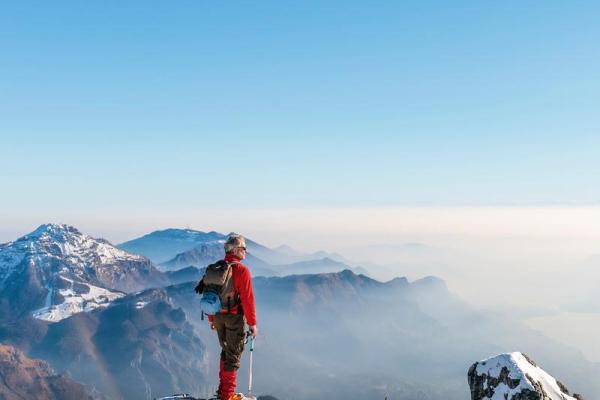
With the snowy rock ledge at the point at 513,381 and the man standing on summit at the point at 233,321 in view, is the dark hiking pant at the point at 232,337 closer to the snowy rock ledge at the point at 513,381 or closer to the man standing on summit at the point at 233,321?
the man standing on summit at the point at 233,321

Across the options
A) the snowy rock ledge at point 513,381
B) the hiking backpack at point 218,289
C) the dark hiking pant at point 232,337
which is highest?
the hiking backpack at point 218,289

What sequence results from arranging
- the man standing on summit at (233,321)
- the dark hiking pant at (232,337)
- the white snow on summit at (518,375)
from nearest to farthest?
1. the man standing on summit at (233,321)
2. the dark hiking pant at (232,337)
3. the white snow on summit at (518,375)

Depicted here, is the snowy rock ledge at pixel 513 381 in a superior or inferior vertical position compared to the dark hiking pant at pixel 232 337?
inferior

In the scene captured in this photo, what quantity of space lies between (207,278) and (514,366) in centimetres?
1298

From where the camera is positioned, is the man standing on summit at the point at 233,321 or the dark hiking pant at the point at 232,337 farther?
the dark hiking pant at the point at 232,337

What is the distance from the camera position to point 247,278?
19.4 meters

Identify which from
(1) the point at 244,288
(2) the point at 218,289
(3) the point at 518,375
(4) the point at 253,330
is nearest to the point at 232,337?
(4) the point at 253,330

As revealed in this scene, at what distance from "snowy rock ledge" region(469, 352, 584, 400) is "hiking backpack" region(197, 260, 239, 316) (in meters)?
11.5

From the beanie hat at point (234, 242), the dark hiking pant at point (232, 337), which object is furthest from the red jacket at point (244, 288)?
the beanie hat at point (234, 242)

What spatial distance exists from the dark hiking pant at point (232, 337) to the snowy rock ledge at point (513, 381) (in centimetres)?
1071

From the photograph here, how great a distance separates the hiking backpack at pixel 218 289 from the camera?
1939 centimetres

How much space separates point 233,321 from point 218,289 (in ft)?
4.49

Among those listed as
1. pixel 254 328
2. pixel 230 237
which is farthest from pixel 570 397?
pixel 230 237

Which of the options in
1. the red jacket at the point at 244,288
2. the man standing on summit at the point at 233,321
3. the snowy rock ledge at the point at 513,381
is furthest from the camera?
the snowy rock ledge at the point at 513,381
